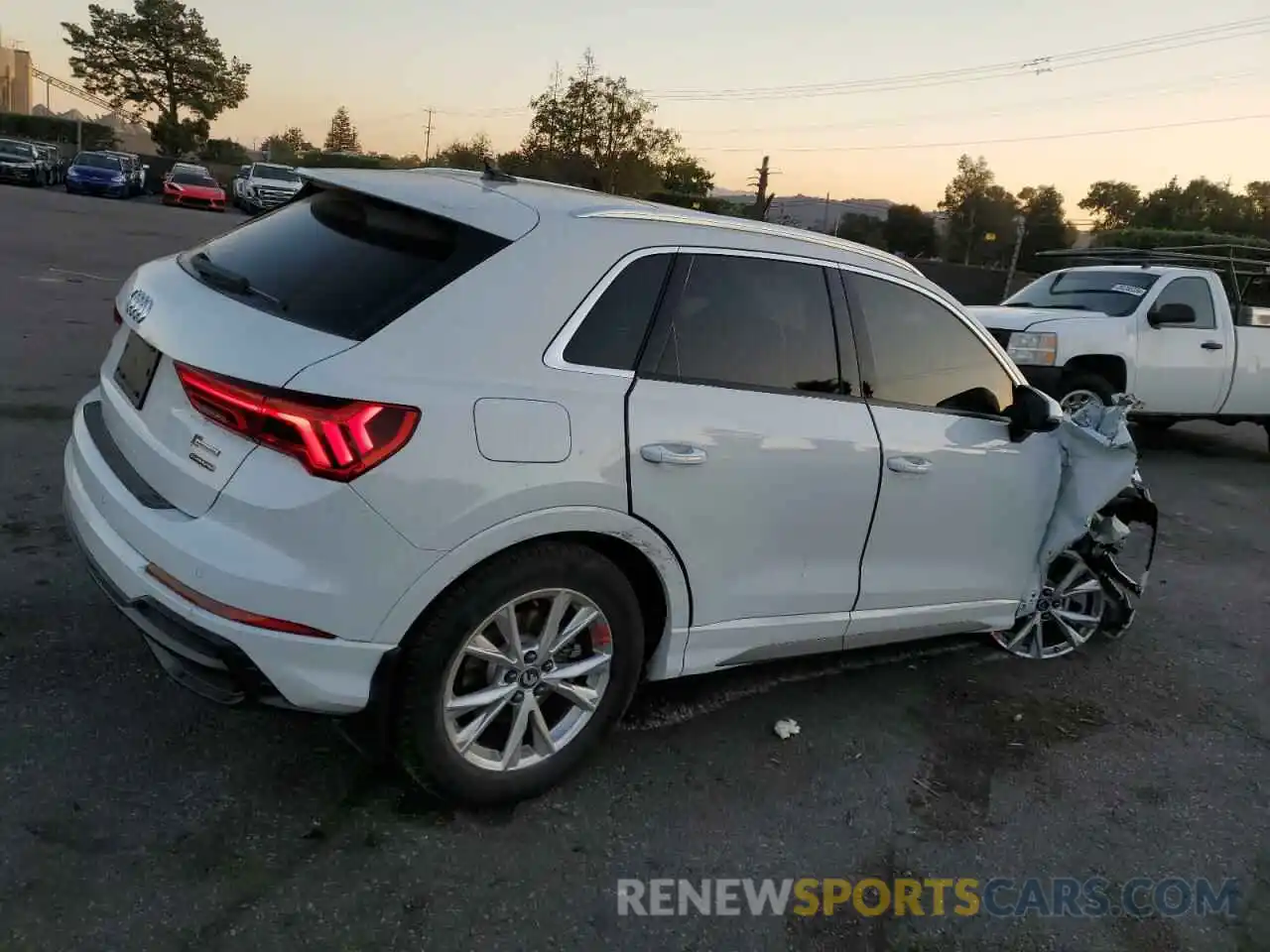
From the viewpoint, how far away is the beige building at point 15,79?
401ft

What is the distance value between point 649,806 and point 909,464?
1.53 meters

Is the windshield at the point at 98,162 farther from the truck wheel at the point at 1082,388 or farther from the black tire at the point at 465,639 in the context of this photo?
the black tire at the point at 465,639

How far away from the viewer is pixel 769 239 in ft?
11.7

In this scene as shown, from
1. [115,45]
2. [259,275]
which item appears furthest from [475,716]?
[115,45]

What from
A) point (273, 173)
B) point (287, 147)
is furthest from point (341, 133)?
point (273, 173)

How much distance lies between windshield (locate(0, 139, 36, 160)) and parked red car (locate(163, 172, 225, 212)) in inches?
190

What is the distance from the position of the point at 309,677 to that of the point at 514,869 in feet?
2.70

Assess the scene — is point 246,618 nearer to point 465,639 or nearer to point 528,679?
point 465,639

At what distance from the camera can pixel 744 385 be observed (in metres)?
3.33

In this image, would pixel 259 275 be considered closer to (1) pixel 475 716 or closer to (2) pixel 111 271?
(1) pixel 475 716

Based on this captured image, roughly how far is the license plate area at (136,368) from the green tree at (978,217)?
5370 centimetres

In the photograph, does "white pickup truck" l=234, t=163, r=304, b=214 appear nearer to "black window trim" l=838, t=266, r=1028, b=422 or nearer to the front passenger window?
the front passenger window

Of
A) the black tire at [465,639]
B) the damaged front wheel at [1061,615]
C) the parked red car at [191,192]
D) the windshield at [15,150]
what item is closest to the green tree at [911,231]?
the parked red car at [191,192]

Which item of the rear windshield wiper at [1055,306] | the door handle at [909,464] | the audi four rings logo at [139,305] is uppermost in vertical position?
the rear windshield wiper at [1055,306]
